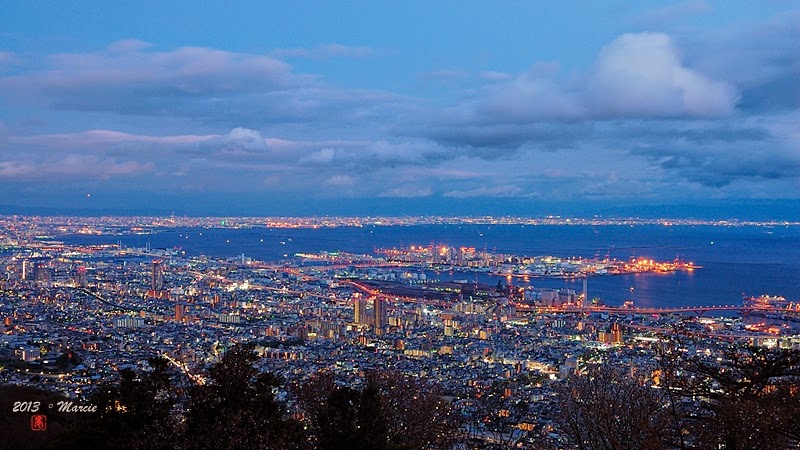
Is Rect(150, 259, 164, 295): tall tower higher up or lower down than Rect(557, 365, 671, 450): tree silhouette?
lower down

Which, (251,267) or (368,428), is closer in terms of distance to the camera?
(368,428)

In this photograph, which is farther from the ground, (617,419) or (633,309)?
(617,419)

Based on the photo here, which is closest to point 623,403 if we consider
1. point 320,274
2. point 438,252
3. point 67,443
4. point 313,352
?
point 67,443

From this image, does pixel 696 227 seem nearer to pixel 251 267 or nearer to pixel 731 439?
pixel 251 267

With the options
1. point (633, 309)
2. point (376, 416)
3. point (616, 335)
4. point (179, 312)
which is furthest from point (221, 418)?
point (633, 309)

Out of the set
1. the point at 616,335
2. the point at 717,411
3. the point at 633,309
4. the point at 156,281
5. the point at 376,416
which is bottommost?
the point at 633,309

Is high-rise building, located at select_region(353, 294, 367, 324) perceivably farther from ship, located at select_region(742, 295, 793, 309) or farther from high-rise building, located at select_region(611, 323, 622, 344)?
ship, located at select_region(742, 295, 793, 309)

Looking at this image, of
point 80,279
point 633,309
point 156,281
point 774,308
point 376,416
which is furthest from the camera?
point 156,281

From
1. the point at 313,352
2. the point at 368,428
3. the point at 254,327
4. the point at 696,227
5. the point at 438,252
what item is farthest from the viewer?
the point at 696,227

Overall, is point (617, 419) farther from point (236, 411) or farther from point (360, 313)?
point (360, 313)

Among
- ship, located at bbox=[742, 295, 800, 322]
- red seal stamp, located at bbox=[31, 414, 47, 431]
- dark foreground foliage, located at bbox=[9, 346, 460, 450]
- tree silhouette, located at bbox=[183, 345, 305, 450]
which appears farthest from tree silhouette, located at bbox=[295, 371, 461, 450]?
ship, located at bbox=[742, 295, 800, 322]

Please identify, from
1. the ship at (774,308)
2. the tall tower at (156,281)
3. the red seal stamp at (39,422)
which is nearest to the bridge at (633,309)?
the ship at (774,308)
